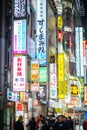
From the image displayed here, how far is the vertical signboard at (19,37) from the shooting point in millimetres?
21781

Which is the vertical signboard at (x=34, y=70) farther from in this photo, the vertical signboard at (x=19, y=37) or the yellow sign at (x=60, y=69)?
the yellow sign at (x=60, y=69)

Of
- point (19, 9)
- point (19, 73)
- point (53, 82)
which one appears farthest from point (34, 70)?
point (53, 82)

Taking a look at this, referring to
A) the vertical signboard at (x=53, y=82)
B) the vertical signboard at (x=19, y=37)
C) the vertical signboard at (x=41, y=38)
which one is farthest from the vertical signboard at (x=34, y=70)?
the vertical signboard at (x=53, y=82)

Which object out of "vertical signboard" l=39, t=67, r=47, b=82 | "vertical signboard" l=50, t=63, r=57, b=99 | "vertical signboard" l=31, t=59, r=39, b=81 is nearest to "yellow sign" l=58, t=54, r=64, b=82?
"vertical signboard" l=50, t=63, r=57, b=99

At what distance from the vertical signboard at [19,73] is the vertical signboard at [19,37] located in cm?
37

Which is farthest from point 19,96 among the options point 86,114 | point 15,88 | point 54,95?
point 86,114

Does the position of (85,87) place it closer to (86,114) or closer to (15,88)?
(86,114)

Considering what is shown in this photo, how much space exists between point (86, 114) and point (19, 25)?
64.7 m

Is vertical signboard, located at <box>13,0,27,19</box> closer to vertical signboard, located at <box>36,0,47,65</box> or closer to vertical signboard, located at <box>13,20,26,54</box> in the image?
vertical signboard, located at <box>13,20,26,54</box>

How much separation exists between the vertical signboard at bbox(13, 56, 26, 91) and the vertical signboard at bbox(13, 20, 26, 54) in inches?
14.7

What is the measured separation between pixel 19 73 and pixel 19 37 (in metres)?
1.67

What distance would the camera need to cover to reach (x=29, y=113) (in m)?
32.8

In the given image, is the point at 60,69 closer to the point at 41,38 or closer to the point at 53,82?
the point at 53,82

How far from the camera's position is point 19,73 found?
72.3 ft
